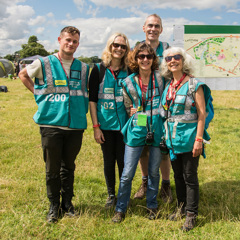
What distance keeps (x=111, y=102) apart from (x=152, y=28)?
4.34 feet

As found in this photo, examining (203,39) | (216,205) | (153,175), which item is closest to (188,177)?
(153,175)

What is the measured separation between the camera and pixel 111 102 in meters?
3.39

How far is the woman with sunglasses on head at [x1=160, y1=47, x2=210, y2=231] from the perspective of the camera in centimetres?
298

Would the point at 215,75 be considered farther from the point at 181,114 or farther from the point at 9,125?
the point at 9,125

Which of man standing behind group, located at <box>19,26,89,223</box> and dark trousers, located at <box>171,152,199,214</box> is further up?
man standing behind group, located at <box>19,26,89,223</box>

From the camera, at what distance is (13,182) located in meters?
4.44

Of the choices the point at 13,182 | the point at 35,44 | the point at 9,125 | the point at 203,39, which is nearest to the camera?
the point at 13,182

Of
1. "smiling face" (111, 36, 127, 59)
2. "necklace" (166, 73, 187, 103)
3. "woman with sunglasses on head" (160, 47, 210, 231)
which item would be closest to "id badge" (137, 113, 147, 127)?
"woman with sunglasses on head" (160, 47, 210, 231)

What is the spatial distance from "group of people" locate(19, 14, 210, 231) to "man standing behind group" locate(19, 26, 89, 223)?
1 cm

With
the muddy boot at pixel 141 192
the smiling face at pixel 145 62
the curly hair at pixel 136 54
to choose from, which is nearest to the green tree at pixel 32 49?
the muddy boot at pixel 141 192

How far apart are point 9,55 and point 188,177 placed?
390 feet

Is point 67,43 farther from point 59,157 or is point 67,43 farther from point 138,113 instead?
point 59,157

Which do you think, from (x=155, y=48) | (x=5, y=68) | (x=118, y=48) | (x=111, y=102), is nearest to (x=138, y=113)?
(x=111, y=102)

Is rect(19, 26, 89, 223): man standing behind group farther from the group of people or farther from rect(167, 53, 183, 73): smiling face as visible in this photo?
rect(167, 53, 183, 73): smiling face
